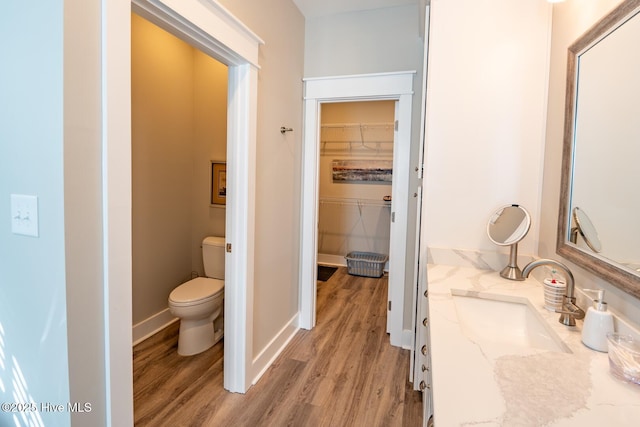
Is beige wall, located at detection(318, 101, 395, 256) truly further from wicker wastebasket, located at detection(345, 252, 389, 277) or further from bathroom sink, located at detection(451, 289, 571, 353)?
bathroom sink, located at detection(451, 289, 571, 353)

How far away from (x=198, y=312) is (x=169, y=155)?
1310 mm

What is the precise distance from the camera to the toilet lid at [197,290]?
2258 millimetres

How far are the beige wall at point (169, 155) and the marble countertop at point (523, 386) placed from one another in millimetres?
2308

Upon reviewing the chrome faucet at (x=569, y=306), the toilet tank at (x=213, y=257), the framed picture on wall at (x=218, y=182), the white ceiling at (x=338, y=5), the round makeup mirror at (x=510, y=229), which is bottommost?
the toilet tank at (x=213, y=257)

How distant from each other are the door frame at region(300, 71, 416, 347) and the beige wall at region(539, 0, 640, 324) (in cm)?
107

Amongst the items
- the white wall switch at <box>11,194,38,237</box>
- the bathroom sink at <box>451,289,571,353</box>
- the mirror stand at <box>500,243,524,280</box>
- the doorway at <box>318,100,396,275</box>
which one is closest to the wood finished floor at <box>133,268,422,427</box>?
the bathroom sink at <box>451,289,571,353</box>

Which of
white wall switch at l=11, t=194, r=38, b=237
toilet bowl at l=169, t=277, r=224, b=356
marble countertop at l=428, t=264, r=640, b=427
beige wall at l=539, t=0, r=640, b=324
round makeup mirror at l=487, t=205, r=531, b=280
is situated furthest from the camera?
toilet bowl at l=169, t=277, r=224, b=356

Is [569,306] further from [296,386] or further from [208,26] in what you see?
[208,26]

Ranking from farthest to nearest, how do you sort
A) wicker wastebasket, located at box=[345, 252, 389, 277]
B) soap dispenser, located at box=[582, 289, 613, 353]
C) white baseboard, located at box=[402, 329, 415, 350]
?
wicker wastebasket, located at box=[345, 252, 389, 277] → white baseboard, located at box=[402, 329, 415, 350] → soap dispenser, located at box=[582, 289, 613, 353]

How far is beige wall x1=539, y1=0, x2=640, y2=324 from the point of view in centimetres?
116

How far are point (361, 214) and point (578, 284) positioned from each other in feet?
12.0

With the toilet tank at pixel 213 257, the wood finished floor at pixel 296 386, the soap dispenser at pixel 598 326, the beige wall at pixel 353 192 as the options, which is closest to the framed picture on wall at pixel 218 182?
the toilet tank at pixel 213 257

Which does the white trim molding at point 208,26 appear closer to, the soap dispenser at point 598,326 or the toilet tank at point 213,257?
the toilet tank at point 213,257

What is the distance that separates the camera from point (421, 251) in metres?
1.78
